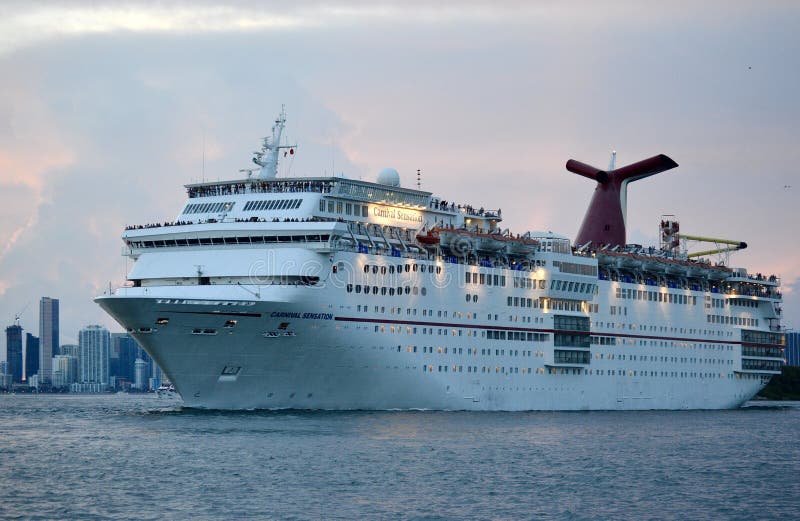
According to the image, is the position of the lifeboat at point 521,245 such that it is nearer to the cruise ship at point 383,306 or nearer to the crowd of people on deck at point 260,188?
the cruise ship at point 383,306

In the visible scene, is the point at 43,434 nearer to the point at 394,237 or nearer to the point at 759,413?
the point at 394,237

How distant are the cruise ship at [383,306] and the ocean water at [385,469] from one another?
228cm

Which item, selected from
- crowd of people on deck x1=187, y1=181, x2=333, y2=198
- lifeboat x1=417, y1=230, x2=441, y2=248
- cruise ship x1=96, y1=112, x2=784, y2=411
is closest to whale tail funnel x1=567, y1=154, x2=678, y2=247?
cruise ship x1=96, y1=112, x2=784, y2=411

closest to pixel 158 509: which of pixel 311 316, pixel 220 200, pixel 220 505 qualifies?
pixel 220 505

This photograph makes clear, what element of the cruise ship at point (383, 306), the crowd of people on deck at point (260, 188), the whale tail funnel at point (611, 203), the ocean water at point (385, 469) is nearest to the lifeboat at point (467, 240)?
the cruise ship at point (383, 306)

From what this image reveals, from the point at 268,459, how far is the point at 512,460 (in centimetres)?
945

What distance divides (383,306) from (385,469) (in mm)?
18518

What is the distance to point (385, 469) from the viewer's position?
4197cm

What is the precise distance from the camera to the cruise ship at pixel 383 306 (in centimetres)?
5619

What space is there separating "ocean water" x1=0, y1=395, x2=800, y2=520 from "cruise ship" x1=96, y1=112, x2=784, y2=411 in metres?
2.28

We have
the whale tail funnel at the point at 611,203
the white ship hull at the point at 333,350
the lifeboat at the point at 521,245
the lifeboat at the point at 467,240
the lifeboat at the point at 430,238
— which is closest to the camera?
the white ship hull at the point at 333,350

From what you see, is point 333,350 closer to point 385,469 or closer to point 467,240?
point 467,240

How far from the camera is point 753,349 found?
290 ft

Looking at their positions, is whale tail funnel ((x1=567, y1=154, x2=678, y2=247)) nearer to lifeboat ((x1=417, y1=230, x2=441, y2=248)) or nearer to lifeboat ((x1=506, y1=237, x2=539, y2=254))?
lifeboat ((x1=506, y1=237, x2=539, y2=254))
